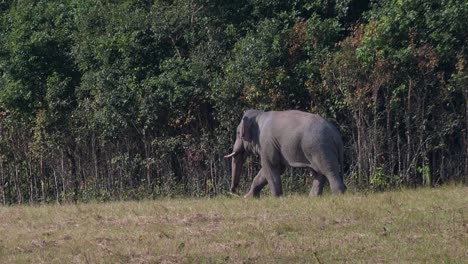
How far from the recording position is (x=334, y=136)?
1753 centimetres

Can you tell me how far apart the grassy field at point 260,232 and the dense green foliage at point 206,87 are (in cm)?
375

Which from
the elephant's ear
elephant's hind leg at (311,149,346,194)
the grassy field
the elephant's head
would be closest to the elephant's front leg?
the elephant's head

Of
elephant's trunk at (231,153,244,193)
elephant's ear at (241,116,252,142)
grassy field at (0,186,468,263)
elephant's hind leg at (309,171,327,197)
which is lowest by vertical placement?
grassy field at (0,186,468,263)

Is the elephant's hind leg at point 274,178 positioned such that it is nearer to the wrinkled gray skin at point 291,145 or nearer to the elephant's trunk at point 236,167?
the wrinkled gray skin at point 291,145

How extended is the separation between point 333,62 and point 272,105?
1676 mm

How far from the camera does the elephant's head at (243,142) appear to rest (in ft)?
61.7

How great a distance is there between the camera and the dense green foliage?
1961cm

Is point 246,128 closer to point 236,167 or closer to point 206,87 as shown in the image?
point 236,167

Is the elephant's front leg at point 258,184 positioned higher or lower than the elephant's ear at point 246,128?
lower

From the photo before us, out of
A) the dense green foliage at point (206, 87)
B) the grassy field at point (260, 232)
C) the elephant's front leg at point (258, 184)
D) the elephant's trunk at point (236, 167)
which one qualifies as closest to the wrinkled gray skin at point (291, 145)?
the elephant's front leg at point (258, 184)

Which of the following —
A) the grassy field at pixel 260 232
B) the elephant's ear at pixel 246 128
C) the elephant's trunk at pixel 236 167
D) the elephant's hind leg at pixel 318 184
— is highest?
the elephant's ear at pixel 246 128

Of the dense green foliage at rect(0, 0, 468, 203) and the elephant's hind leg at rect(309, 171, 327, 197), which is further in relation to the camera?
the dense green foliage at rect(0, 0, 468, 203)

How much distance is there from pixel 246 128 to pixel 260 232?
5620mm

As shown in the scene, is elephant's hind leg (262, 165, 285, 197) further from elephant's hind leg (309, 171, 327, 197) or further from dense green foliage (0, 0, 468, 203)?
dense green foliage (0, 0, 468, 203)
